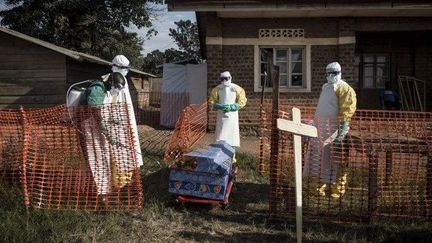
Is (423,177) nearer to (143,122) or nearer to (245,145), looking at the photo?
(245,145)

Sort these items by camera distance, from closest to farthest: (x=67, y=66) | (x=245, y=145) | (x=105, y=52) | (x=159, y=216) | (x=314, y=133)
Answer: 1. (x=314, y=133)
2. (x=159, y=216)
3. (x=245, y=145)
4. (x=67, y=66)
5. (x=105, y=52)

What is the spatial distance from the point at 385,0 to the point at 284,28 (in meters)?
2.49

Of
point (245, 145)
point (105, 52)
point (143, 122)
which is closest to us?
point (245, 145)

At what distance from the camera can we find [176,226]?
17.8 ft

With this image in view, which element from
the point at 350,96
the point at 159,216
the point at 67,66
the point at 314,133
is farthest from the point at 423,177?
the point at 67,66

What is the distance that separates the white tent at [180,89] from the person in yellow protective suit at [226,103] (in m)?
7.49

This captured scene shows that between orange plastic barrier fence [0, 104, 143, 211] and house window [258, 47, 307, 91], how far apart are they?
7575 mm

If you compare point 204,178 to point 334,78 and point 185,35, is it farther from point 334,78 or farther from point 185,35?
point 185,35

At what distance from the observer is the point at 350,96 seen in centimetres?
627

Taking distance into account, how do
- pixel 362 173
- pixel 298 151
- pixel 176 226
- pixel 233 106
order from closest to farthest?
pixel 298 151
pixel 176 226
pixel 362 173
pixel 233 106

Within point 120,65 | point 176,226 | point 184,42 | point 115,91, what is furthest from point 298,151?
point 184,42

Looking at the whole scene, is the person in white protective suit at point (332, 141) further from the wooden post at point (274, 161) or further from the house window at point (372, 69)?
the house window at point (372, 69)

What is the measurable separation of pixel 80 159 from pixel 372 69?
11.5m

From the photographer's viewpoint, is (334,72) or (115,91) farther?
(334,72)
